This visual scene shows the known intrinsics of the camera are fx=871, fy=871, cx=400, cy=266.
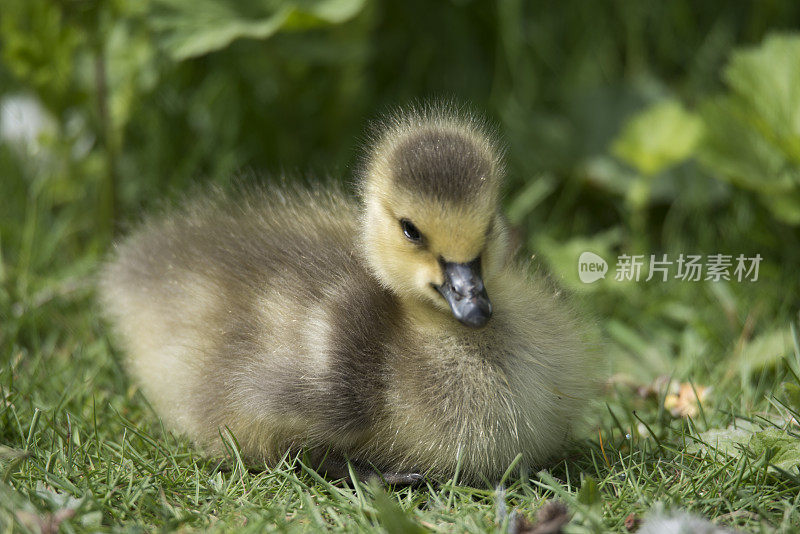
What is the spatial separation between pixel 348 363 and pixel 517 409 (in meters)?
0.35

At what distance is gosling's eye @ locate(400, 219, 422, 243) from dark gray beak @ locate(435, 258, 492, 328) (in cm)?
7

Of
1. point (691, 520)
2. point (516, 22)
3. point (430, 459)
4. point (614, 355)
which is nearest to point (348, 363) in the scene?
point (430, 459)

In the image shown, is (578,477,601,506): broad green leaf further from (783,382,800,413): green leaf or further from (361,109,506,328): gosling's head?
(783,382,800,413): green leaf

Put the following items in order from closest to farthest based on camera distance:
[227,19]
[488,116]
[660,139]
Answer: [227,19]
[660,139]
[488,116]

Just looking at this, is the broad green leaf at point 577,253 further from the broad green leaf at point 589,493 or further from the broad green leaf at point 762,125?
the broad green leaf at point 589,493

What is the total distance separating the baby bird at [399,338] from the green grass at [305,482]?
0.07 metres

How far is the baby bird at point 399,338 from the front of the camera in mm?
1646

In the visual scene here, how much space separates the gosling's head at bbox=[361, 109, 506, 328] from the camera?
5.25ft

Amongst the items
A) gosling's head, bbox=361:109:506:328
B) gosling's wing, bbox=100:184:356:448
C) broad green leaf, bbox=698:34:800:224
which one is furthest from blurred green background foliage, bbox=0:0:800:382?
gosling's head, bbox=361:109:506:328

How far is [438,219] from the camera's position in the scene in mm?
1599

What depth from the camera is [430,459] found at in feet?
5.67

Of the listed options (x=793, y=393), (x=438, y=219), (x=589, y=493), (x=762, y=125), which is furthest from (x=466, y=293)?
(x=762, y=125)

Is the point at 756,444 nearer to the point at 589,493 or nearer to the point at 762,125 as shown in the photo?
the point at 589,493

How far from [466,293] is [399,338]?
0.65 feet
